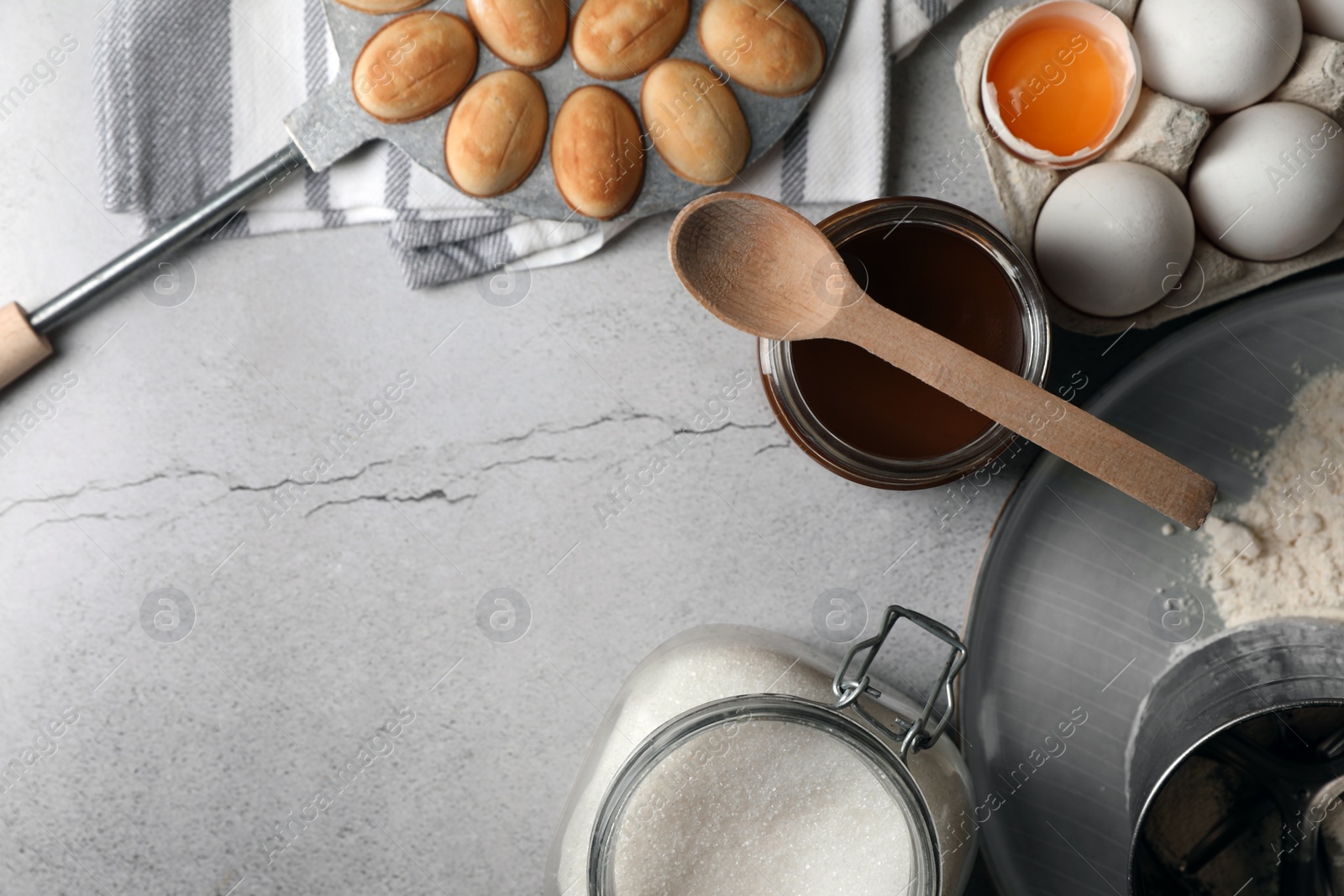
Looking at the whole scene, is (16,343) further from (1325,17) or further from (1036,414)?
(1325,17)

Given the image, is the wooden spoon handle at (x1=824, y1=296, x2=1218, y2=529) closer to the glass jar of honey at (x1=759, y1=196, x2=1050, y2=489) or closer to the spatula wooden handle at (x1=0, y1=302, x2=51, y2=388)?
the glass jar of honey at (x1=759, y1=196, x2=1050, y2=489)

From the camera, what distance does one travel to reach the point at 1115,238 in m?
0.50

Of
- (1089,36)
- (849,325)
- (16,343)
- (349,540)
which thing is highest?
(1089,36)

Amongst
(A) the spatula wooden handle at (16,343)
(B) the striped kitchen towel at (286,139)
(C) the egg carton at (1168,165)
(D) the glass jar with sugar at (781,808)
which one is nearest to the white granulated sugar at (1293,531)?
(C) the egg carton at (1168,165)

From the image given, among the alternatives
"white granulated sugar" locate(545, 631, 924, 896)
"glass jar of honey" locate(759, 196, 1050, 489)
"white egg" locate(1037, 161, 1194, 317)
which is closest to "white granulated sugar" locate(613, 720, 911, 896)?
"white granulated sugar" locate(545, 631, 924, 896)

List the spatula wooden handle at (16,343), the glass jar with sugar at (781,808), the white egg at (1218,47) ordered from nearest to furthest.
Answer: the glass jar with sugar at (781,808), the white egg at (1218,47), the spatula wooden handle at (16,343)

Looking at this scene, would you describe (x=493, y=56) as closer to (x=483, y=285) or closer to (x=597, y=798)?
(x=483, y=285)

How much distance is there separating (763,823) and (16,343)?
57 cm

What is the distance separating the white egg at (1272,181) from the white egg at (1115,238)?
0.8 inches

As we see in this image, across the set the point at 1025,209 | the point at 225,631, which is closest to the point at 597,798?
the point at 225,631

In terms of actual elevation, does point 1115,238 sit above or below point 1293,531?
above

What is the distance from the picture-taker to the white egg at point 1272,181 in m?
0.50

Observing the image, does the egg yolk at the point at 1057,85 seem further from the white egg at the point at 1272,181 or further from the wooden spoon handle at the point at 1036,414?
the wooden spoon handle at the point at 1036,414

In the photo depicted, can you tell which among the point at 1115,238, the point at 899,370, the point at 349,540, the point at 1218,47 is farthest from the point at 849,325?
the point at 349,540
